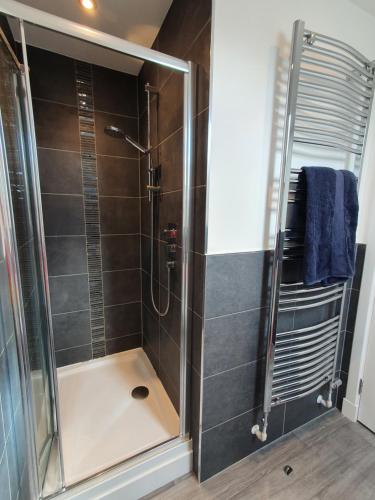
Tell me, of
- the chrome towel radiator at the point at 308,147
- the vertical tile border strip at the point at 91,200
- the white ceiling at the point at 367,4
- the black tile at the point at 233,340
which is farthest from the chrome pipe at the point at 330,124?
the vertical tile border strip at the point at 91,200

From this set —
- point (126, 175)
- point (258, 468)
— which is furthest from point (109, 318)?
point (258, 468)

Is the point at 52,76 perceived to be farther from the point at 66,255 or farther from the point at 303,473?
the point at 303,473

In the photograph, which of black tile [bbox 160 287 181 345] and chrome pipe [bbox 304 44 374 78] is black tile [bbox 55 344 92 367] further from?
chrome pipe [bbox 304 44 374 78]

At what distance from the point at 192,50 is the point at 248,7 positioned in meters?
0.27

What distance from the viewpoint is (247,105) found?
1015mm

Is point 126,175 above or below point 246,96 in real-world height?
below

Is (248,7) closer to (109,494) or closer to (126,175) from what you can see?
(126,175)

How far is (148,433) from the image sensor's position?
1.42 m

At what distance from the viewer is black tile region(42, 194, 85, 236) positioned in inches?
70.9

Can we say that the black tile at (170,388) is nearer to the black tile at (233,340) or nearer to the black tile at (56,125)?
the black tile at (233,340)

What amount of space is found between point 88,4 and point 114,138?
80cm

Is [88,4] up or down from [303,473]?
up

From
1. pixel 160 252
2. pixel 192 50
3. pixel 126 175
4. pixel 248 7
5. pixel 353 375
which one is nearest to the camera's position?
pixel 248 7

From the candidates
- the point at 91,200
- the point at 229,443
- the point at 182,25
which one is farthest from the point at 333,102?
the point at 229,443
